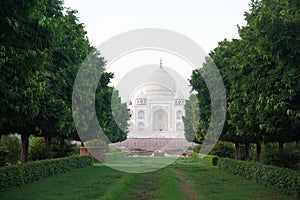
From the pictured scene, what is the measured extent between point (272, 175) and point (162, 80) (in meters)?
87.0

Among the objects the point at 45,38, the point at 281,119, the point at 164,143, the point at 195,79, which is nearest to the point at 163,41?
the point at 195,79

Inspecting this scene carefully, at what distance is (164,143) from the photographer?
246ft

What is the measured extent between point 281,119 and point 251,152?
2501 cm

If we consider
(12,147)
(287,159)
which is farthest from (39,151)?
(287,159)

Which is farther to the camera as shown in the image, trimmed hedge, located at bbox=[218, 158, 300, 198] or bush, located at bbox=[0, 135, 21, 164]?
bush, located at bbox=[0, 135, 21, 164]

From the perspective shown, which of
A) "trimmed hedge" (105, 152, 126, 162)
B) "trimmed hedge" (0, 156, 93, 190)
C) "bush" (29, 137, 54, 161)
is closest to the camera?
"trimmed hedge" (0, 156, 93, 190)

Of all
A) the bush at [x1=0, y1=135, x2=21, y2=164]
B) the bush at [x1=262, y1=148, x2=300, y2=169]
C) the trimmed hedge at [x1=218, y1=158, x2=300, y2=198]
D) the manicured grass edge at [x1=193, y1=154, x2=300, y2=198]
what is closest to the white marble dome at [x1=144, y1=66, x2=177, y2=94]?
the bush at [x1=0, y1=135, x2=21, y2=164]

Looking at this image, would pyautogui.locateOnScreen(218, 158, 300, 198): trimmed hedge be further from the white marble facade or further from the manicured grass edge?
the white marble facade

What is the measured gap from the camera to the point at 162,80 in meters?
103

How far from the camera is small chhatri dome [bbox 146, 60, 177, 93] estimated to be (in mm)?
103062

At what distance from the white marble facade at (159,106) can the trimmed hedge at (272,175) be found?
77099 millimetres

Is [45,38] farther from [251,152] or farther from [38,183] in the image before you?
[251,152]

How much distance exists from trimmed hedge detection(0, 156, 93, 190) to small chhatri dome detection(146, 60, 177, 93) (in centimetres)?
7746

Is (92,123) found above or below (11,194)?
above
